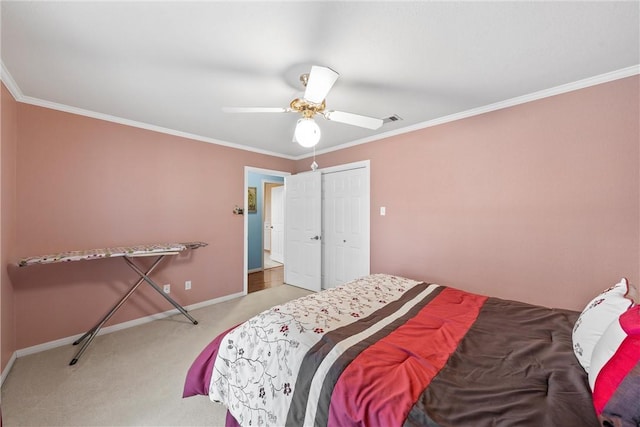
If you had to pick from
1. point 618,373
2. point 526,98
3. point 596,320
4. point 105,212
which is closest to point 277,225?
point 105,212

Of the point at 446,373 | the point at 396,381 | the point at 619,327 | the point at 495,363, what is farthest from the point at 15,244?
the point at 619,327

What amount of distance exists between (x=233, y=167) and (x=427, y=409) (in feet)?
11.6

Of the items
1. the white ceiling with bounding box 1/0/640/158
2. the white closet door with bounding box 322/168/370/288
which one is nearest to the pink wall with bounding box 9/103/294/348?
the white ceiling with bounding box 1/0/640/158

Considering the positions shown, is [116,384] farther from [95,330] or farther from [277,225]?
[277,225]

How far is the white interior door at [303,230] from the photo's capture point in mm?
3852

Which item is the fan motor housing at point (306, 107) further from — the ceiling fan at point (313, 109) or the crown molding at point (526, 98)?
the crown molding at point (526, 98)

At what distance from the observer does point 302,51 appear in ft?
5.15

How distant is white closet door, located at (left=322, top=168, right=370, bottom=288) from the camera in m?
3.48

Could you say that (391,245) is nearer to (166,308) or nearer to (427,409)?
(427,409)

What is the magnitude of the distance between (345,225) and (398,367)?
2734 millimetres

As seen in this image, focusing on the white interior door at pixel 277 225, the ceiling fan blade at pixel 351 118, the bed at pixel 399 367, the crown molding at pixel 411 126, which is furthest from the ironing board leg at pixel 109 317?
the white interior door at pixel 277 225

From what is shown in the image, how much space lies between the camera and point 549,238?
84.0 inches

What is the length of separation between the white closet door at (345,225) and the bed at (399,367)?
181 centimetres

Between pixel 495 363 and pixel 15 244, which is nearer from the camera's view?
pixel 495 363
